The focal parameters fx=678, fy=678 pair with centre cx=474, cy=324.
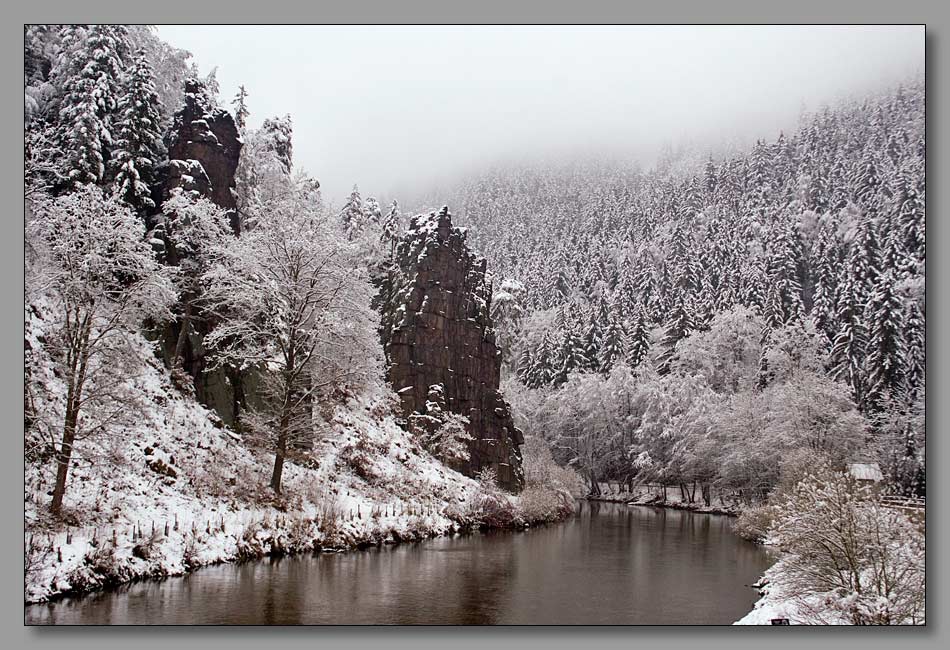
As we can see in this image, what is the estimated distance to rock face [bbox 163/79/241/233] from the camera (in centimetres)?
2347

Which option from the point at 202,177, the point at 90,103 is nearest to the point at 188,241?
the point at 202,177

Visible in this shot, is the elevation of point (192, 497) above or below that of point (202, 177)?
below

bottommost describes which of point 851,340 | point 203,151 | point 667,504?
point 667,504

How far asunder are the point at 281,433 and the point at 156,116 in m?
11.4

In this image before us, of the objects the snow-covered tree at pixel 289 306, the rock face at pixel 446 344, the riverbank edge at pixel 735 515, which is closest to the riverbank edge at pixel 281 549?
the snow-covered tree at pixel 289 306

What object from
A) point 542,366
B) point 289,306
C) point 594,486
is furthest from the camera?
point 542,366


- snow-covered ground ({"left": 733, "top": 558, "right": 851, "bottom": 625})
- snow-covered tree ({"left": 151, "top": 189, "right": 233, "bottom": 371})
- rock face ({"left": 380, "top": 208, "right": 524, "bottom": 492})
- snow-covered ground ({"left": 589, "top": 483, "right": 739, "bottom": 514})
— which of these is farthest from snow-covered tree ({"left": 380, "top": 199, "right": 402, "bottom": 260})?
snow-covered ground ({"left": 589, "top": 483, "right": 739, "bottom": 514})

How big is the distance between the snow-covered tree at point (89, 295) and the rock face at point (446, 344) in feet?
55.3

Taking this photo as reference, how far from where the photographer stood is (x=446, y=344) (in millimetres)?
36250

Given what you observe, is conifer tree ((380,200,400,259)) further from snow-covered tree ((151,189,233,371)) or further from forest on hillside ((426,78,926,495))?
snow-covered tree ((151,189,233,371))

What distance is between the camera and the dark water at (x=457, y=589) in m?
12.3

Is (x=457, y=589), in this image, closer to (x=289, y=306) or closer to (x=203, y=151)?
(x=289, y=306)

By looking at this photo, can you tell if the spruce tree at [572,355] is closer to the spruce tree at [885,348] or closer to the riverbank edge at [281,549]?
the riverbank edge at [281,549]

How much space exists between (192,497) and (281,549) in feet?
8.94
